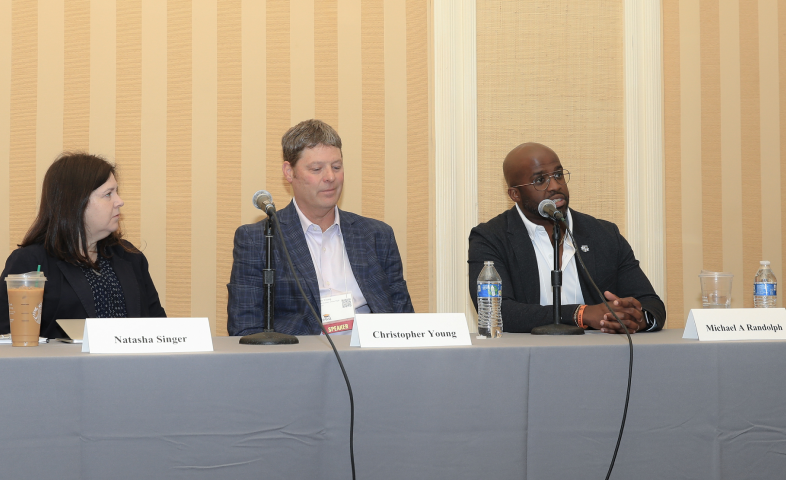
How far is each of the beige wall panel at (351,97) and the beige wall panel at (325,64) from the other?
0.02 metres

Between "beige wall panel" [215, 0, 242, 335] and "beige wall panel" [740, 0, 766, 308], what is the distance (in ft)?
8.32

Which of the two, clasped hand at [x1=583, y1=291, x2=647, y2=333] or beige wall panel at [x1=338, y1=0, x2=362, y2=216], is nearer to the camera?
clasped hand at [x1=583, y1=291, x2=647, y2=333]

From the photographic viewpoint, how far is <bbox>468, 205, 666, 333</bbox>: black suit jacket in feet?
8.32

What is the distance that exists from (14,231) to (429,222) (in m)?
1.96

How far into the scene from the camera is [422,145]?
11.1 feet

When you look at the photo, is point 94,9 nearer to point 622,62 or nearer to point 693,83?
point 622,62

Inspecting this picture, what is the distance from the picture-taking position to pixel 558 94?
337 centimetres

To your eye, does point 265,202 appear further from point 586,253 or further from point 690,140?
point 690,140

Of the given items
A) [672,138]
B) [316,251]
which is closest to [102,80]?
[316,251]

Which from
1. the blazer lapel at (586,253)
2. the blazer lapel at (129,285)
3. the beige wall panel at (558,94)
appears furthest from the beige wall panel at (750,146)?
Answer: the blazer lapel at (129,285)

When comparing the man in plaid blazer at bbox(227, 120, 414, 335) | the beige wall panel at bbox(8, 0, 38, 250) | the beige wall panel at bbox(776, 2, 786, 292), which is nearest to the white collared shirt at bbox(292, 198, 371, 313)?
the man in plaid blazer at bbox(227, 120, 414, 335)

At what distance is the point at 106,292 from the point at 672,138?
108 inches

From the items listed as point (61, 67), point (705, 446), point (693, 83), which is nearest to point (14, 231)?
point (61, 67)

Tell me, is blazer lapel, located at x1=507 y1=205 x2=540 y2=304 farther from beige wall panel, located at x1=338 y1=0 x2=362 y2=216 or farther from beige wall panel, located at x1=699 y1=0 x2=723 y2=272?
beige wall panel, located at x1=699 y1=0 x2=723 y2=272
